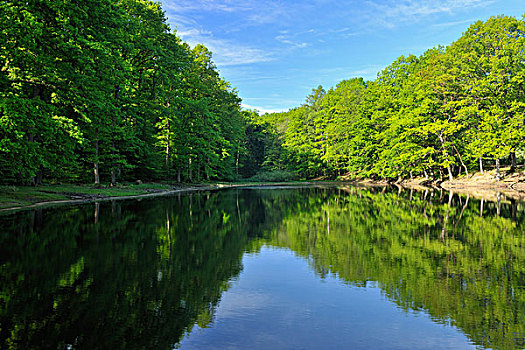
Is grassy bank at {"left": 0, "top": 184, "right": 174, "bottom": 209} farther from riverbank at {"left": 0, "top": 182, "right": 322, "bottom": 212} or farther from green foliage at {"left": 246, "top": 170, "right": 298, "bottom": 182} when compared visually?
green foliage at {"left": 246, "top": 170, "right": 298, "bottom": 182}

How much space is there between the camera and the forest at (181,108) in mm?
20266

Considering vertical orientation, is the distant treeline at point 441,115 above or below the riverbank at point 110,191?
above

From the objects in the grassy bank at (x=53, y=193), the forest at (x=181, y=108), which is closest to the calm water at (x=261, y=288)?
the grassy bank at (x=53, y=193)

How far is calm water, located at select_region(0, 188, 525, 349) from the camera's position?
15.4ft

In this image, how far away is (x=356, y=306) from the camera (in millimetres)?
5805

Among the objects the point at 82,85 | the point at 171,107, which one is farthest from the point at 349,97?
the point at 82,85

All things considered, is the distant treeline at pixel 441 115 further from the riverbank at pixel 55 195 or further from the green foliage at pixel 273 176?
the riverbank at pixel 55 195

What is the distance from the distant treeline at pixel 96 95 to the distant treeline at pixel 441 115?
85.8 feet

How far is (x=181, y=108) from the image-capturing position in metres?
47.4

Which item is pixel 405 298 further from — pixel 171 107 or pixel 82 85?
pixel 171 107

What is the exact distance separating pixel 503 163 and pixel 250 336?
55.2 meters

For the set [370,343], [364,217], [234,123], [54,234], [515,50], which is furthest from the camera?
[234,123]

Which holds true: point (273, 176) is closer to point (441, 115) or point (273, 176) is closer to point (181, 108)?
point (181, 108)

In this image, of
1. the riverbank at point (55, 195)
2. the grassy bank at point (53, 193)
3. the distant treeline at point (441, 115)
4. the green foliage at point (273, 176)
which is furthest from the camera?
the green foliage at point (273, 176)
